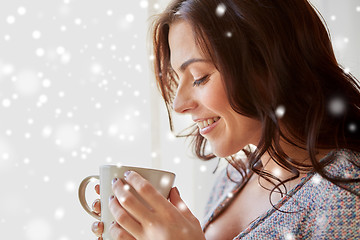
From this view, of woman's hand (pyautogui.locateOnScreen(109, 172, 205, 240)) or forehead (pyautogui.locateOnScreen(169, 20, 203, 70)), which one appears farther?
forehead (pyautogui.locateOnScreen(169, 20, 203, 70))

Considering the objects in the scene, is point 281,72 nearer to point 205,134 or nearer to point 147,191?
point 205,134

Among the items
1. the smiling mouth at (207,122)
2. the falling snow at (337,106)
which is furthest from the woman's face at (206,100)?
the falling snow at (337,106)

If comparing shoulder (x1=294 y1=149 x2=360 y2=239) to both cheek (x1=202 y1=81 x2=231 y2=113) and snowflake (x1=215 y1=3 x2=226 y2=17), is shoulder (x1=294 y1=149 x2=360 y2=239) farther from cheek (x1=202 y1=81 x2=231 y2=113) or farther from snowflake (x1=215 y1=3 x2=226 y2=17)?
snowflake (x1=215 y1=3 x2=226 y2=17)

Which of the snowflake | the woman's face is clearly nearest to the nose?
the woman's face

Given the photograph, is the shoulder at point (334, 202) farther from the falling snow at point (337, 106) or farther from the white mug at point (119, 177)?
the white mug at point (119, 177)

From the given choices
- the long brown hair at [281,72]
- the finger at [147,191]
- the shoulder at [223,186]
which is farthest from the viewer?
the shoulder at [223,186]

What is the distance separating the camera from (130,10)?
45.9 inches

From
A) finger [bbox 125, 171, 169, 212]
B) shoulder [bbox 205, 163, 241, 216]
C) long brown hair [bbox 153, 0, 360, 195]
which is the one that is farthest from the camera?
shoulder [bbox 205, 163, 241, 216]

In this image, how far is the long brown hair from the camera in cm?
81

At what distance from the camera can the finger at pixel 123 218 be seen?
71 centimetres

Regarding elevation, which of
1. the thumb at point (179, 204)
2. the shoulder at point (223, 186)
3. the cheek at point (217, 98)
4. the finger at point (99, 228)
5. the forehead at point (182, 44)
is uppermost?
the forehead at point (182, 44)

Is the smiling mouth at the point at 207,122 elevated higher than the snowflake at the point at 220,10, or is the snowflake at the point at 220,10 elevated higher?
the snowflake at the point at 220,10

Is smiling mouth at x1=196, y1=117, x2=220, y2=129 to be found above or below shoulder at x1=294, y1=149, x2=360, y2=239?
above

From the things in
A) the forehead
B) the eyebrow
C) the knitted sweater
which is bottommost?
the knitted sweater
